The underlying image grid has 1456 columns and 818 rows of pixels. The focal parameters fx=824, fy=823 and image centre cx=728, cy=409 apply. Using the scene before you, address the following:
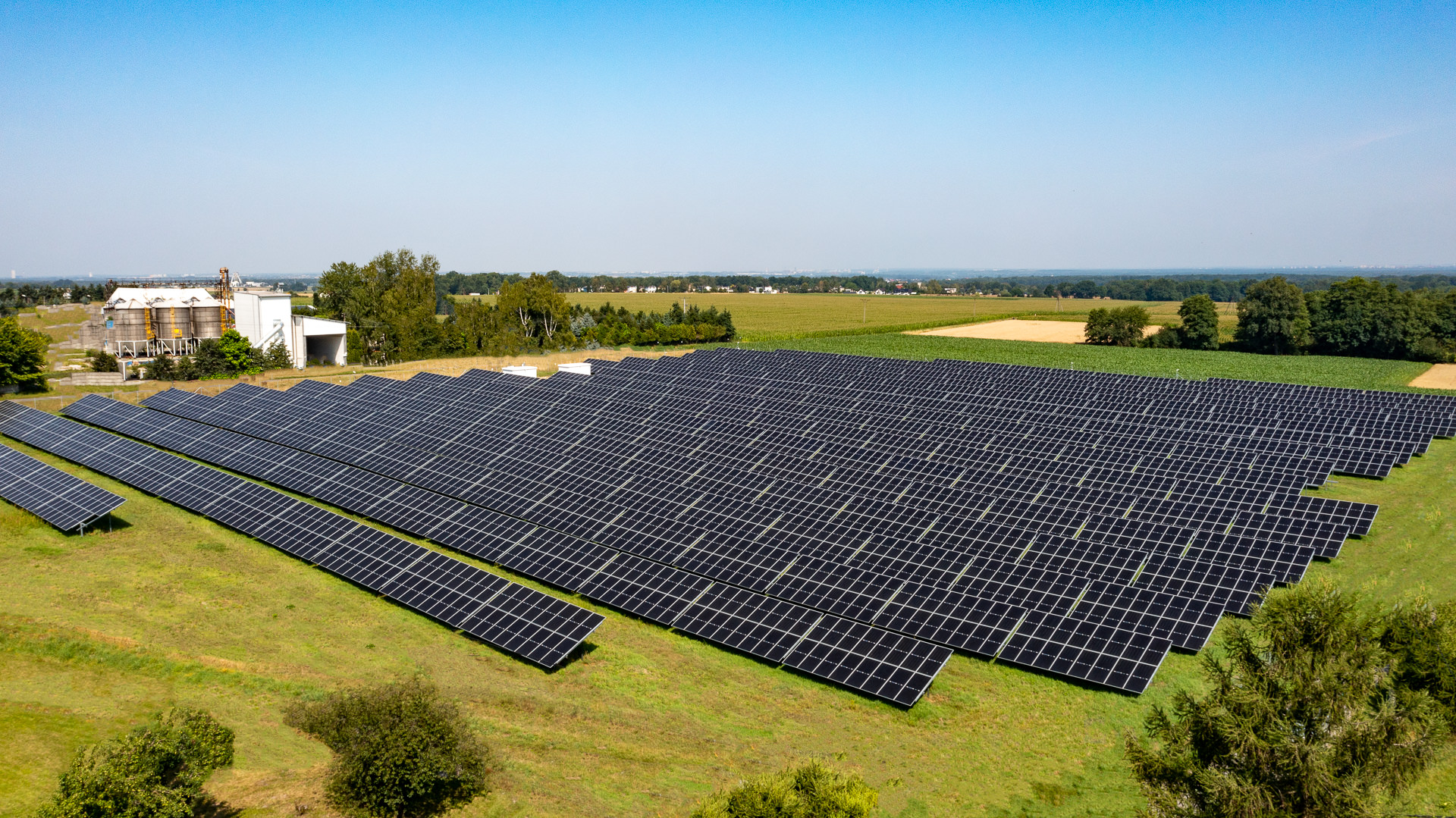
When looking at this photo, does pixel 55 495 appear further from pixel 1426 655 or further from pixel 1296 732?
pixel 1426 655

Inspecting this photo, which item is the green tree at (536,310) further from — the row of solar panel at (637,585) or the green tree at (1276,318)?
the green tree at (1276,318)

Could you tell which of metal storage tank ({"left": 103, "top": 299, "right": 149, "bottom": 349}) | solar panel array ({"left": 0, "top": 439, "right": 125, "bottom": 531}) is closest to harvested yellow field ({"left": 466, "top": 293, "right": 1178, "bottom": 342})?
metal storage tank ({"left": 103, "top": 299, "right": 149, "bottom": 349})

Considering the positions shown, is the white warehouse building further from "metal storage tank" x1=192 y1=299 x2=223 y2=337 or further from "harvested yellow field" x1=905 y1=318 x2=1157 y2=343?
"harvested yellow field" x1=905 y1=318 x2=1157 y2=343

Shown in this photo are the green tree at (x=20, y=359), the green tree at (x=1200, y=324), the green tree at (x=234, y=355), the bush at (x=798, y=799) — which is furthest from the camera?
the green tree at (x=1200, y=324)

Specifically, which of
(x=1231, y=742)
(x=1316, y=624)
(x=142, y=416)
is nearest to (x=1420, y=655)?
(x=1316, y=624)

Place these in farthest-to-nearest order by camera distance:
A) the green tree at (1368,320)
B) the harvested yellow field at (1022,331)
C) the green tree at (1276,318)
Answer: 1. the harvested yellow field at (1022,331)
2. the green tree at (1276,318)
3. the green tree at (1368,320)

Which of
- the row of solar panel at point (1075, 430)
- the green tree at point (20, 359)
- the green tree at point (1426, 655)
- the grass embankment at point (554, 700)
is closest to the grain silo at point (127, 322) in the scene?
the green tree at point (20, 359)

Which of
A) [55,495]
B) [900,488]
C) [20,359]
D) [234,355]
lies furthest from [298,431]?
[900,488]
